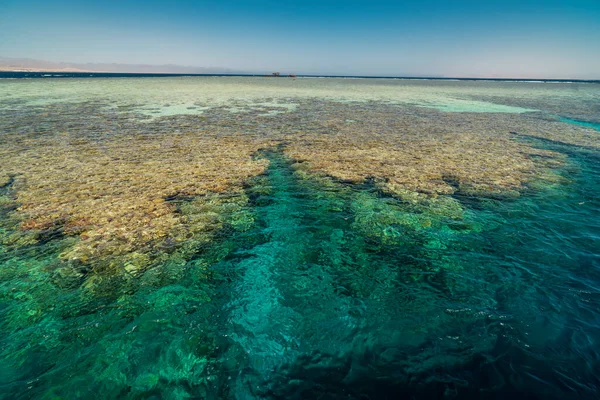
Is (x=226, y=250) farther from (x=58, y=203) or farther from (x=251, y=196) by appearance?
(x=58, y=203)

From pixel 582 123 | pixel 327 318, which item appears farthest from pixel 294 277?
pixel 582 123

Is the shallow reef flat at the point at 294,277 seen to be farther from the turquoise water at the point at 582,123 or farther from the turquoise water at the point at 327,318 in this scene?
the turquoise water at the point at 582,123

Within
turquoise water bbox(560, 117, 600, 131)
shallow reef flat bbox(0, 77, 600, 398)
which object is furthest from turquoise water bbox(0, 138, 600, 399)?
turquoise water bbox(560, 117, 600, 131)

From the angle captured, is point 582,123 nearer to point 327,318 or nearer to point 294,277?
point 294,277

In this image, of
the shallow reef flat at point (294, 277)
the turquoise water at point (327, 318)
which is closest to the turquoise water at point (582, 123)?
the shallow reef flat at point (294, 277)

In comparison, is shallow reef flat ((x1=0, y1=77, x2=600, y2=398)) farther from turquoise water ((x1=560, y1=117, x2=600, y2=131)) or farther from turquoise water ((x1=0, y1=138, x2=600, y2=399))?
turquoise water ((x1=560, y1=117, x2=600, y2=131))

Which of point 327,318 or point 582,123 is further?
point 582,123
